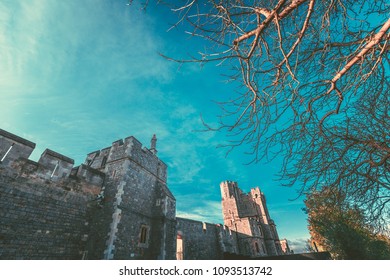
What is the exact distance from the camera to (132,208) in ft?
31.1

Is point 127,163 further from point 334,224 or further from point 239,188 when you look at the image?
point 239,188

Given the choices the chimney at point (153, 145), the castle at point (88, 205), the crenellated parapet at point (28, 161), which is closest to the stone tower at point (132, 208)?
the castle at point (88, 205)

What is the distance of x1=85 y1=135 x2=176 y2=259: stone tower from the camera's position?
8242mm

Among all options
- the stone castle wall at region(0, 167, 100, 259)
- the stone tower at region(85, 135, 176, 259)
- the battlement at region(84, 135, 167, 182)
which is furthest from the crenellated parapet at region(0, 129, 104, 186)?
the battlement at region(84, 135, 167, 182)

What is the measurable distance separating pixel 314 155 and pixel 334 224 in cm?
1260

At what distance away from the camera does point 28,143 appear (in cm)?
700

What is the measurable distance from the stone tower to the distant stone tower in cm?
1699

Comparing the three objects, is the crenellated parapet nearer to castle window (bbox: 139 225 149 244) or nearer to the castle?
the castle

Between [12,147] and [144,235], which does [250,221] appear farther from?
[12,147]

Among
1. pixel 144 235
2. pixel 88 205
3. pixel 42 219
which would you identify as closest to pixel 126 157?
pixel 88 205

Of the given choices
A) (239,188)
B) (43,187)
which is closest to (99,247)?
(43,187)

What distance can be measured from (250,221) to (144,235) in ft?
67.9
